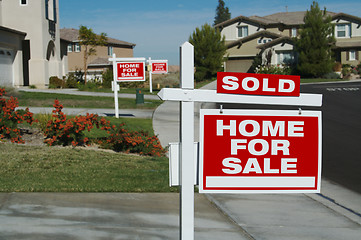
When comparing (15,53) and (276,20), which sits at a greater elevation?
(276,20)

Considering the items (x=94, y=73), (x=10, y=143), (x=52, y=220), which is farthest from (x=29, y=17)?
(x=52, y=220)

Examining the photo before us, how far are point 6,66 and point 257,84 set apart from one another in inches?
1344

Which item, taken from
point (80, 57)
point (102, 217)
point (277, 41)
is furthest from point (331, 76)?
point (102, 217)

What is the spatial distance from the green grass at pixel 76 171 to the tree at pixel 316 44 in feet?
132

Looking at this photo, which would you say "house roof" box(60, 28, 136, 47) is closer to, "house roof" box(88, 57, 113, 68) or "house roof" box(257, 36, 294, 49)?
"house roof" box(88, 57, 113, 68)

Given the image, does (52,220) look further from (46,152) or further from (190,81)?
(46,152)

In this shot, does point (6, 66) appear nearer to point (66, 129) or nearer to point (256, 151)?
point (66, 129)

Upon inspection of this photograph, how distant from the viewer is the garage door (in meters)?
33.7

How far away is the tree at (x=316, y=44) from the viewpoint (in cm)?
4922

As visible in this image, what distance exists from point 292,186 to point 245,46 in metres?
58.1

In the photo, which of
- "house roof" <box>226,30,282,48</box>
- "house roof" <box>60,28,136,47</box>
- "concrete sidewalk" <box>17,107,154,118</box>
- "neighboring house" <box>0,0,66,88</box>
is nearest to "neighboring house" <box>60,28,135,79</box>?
"house roof" <box>60,28,136,47</box>

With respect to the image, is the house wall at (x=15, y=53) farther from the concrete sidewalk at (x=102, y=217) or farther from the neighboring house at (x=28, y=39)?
the concrete sidewalk at (x=102, y=217)

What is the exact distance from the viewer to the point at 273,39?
5962 cm

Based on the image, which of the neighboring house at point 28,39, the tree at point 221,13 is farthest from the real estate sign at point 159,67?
the tree at point 221,13
